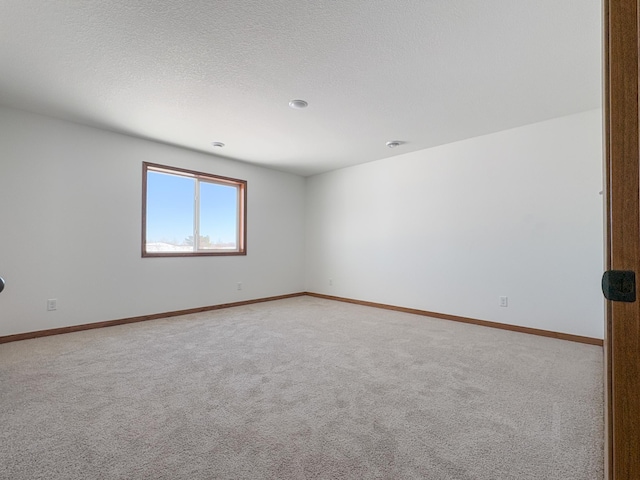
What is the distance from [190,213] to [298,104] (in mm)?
2518

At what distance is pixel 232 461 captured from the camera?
1.42 meters

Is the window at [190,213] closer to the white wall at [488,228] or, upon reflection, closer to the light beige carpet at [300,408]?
the light beige carpet at [300,408]

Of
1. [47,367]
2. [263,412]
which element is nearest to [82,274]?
[47,367]

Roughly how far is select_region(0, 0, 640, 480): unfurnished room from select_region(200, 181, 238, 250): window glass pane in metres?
0.04

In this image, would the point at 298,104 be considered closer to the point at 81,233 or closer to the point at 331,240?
the point at 81,233

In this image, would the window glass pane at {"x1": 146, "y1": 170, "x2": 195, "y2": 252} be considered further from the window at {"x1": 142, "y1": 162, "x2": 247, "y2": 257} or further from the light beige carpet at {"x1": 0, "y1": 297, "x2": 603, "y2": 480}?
the light beige carpet at {"x1": 0, "y1": 297, "x2": 603, "y2": 480}

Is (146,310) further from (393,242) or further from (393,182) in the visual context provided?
(393,182)

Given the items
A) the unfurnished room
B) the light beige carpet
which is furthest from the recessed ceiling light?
the light beige carpet

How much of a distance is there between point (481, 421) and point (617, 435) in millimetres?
1403

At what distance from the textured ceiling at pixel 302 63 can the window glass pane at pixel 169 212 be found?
0.86m

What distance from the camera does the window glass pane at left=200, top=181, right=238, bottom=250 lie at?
4820 millimetres

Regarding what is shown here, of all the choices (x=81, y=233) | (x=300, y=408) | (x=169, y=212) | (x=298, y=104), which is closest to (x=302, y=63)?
(x=298, y=104)

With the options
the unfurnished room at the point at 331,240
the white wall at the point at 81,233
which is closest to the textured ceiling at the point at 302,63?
the unfurnished room at the point at 331,240

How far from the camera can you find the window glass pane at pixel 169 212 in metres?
4.25
